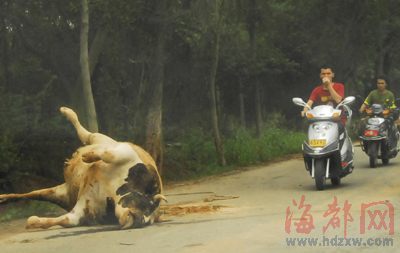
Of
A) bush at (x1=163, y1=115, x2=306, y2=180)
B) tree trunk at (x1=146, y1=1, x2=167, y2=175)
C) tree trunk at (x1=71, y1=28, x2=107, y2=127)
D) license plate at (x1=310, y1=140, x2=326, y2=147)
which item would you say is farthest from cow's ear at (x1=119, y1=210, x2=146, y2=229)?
tree trunk at (x1=71, y1=28, x2=107, y2=127)

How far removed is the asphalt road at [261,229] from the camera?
20.3 ft

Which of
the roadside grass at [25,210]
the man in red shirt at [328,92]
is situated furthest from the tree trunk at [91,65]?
the man in red shirt at [328,92]

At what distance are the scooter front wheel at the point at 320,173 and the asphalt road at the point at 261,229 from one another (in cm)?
11

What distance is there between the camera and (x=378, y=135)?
13.5 metres

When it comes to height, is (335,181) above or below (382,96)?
below

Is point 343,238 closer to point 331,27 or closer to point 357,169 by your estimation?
point 357,169

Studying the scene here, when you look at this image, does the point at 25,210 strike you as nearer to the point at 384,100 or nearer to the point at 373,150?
the point at 373,150

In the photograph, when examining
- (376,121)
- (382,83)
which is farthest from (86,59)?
(382,83)

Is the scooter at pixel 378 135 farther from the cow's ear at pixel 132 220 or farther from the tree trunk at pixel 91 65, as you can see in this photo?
the cow's ear at pixel 132 220

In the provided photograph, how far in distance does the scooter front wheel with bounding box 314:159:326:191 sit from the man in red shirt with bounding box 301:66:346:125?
97 centimetres

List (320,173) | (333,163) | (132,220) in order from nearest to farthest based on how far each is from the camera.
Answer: (132,220)
(320,173)
(333,163)

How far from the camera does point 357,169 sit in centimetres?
1378

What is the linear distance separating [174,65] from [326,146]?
7.44 m

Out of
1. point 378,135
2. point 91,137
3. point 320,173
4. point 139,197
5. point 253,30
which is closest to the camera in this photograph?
point 139,197
